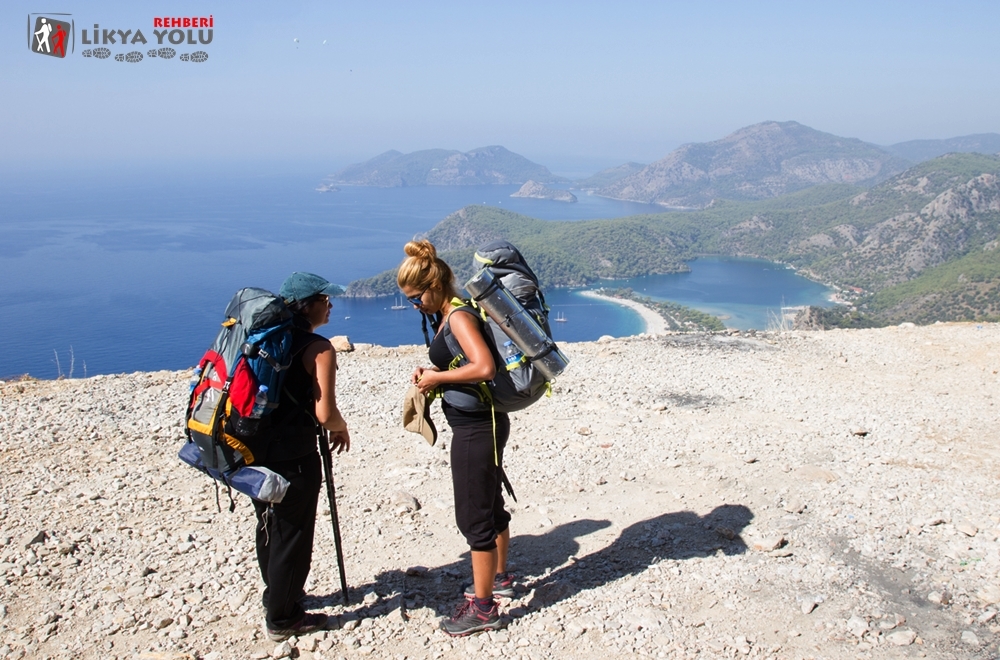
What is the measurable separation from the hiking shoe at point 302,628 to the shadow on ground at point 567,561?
16 centimetres

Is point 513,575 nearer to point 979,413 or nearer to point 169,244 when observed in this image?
point 979,413

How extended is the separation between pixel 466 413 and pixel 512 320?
0.47 metres

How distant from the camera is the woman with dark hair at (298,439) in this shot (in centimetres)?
286

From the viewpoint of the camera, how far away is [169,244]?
363 feet

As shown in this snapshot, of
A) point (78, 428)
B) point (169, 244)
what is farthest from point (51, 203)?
point (78, 428)

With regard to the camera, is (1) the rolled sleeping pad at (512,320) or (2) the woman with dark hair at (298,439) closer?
(2) the woman with dark hair at (298,439)

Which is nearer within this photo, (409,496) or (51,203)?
(409,496)

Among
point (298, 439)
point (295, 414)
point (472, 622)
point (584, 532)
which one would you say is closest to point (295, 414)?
point (295, 414)

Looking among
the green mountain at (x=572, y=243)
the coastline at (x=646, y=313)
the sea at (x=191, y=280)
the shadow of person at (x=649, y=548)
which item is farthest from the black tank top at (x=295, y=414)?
the green mountain at (x=572, y=243)

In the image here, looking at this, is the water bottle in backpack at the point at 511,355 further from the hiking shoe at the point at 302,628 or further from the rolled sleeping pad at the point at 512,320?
the hiking shoe at the point at 302,628

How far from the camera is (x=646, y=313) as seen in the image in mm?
83250

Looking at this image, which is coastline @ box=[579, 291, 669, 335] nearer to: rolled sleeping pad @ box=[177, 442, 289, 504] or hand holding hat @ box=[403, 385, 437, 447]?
hand holding hat @ box=[403, 385, 437, 447]

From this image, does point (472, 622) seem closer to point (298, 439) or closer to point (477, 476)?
point (477, 476)

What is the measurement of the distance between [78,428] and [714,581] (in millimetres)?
5678
